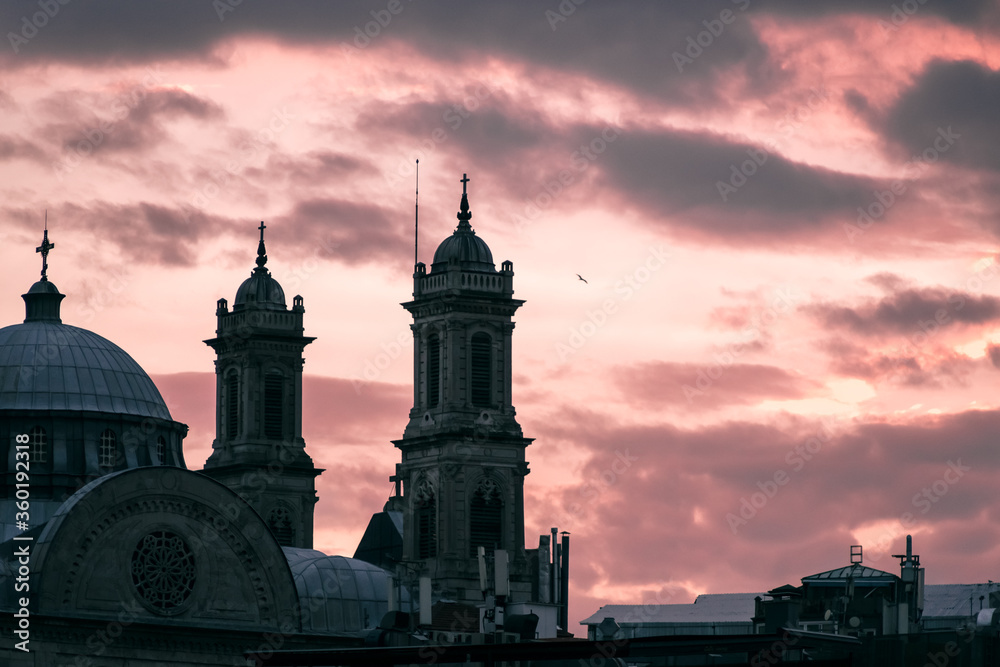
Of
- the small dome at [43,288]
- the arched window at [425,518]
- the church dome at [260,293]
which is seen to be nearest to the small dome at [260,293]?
the church dome at [260,293]

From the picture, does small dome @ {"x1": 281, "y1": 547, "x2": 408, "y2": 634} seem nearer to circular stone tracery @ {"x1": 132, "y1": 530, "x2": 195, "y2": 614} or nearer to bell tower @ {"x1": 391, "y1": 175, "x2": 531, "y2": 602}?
circular stone tracery @ {"x1": 132, "y1": 530, "x2": 195, "y2": 614}

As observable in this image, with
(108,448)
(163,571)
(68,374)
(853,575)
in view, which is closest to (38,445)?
A: (108,448)

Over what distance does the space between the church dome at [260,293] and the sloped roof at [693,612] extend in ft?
80.4

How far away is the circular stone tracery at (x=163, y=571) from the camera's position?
85.2 m

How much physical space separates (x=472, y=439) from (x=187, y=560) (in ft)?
130

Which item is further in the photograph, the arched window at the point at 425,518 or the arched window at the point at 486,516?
the arched window at the point at 425,518

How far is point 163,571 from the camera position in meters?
85.8

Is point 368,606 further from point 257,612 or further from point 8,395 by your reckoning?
point 8,395

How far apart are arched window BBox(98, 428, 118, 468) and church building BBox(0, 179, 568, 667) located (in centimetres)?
8

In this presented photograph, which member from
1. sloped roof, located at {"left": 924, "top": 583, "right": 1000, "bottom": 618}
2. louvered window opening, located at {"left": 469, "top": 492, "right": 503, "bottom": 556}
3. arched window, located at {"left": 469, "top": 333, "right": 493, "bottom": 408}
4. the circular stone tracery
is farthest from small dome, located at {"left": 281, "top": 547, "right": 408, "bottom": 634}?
sloped roof, located at {"left": 924, "top": 583, "right": 1000, "bottom": 618}

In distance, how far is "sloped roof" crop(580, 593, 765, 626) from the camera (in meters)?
136

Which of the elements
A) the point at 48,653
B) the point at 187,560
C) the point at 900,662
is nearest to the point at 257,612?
the point at 187,560

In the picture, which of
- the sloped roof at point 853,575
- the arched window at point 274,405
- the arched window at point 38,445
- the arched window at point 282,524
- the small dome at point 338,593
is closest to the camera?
the arched window at point 38,445

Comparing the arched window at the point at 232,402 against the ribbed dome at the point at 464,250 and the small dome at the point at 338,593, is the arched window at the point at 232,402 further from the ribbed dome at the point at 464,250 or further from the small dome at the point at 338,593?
the small dome at the point at 338,593
